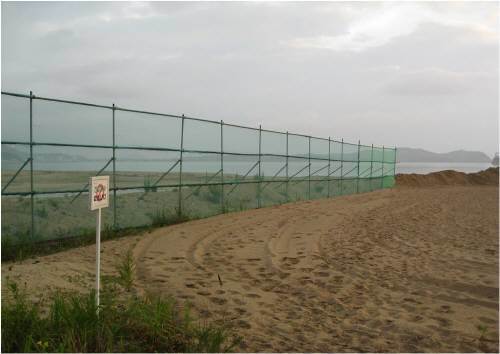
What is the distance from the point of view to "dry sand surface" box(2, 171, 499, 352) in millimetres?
4387

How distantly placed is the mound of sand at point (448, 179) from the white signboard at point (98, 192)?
94.0 ft

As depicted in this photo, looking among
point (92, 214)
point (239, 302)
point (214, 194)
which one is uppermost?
point (214, 194)

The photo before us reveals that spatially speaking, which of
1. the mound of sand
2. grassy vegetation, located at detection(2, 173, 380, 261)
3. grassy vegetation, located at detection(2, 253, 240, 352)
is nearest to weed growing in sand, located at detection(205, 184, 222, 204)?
grassy vegetation, located at detection(2, 173, 380, 261)

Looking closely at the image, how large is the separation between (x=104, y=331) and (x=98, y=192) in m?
1.17

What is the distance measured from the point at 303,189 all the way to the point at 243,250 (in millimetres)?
10078

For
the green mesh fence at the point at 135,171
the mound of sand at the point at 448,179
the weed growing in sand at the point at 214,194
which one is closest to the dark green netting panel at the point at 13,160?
the green mesh fence at the point at 135,171

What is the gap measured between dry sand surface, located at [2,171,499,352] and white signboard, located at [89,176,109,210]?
65.8 inches

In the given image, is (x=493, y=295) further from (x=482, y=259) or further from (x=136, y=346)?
(x=136, y=346)

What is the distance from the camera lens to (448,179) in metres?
33.2

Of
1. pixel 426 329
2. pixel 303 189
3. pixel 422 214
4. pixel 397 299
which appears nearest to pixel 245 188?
pixel 303 189

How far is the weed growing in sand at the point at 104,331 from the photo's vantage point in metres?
3.46

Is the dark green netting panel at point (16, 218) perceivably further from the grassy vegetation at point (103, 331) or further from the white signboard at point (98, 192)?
→ the white signboard at point (98, 192)

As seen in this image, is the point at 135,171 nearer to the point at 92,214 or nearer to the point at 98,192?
the point at 92,214

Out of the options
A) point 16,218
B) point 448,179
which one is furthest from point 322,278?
point 448,179
